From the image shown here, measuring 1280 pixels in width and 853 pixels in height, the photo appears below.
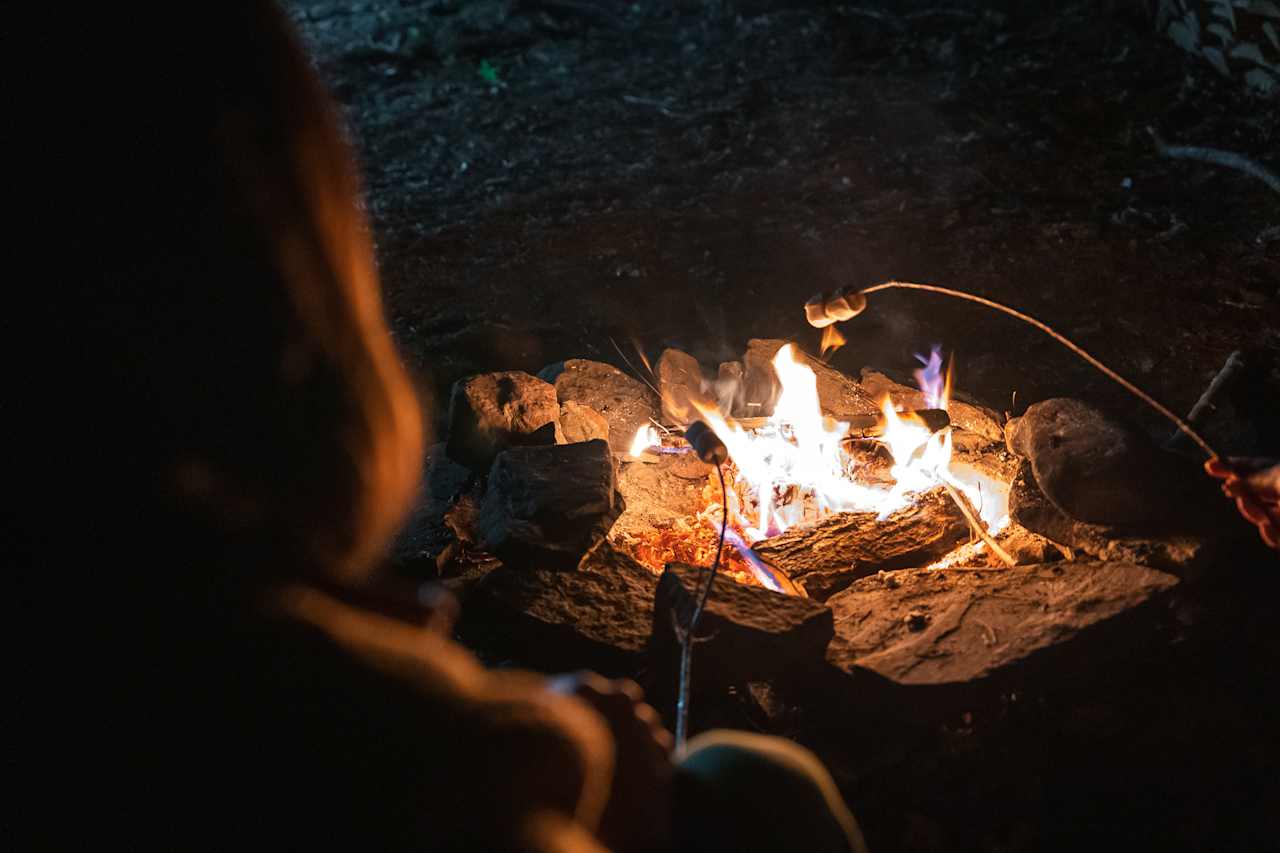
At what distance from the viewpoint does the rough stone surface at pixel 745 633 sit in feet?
8.45

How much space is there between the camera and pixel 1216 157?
5.80 metres

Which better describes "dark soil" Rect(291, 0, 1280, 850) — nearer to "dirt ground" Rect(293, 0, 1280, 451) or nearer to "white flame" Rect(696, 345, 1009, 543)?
"dirt ground" Rect(293, 0, 1280, 451)

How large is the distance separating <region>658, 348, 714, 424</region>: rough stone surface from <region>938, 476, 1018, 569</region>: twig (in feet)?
4.01

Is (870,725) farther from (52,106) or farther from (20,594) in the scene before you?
(52,106)

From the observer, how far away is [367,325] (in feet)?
3.86

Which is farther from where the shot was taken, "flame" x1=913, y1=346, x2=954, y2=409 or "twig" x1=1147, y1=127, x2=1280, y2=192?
"twig" x1=1147, y1=127, x2=1280, y2=192

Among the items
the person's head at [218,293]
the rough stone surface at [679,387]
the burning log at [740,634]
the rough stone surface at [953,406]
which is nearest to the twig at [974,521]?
the rough stone surface at [953,406]

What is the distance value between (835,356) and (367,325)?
3.84 m

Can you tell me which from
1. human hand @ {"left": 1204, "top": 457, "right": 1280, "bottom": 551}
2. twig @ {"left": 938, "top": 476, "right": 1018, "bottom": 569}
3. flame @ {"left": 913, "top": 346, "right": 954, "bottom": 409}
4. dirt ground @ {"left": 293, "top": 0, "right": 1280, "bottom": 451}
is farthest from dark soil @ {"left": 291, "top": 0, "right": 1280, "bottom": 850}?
twig @ {"left": 938, "top": 476, "right": 1018, "bottom": 569}

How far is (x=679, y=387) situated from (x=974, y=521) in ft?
5.15

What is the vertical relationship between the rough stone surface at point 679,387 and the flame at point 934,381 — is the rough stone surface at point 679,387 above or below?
above

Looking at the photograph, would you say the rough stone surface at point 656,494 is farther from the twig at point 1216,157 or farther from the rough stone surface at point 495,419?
the twig at point 1216,157

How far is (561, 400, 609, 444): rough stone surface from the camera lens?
12.7ft

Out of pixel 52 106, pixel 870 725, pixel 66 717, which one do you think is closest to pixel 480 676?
pixel 66 717
